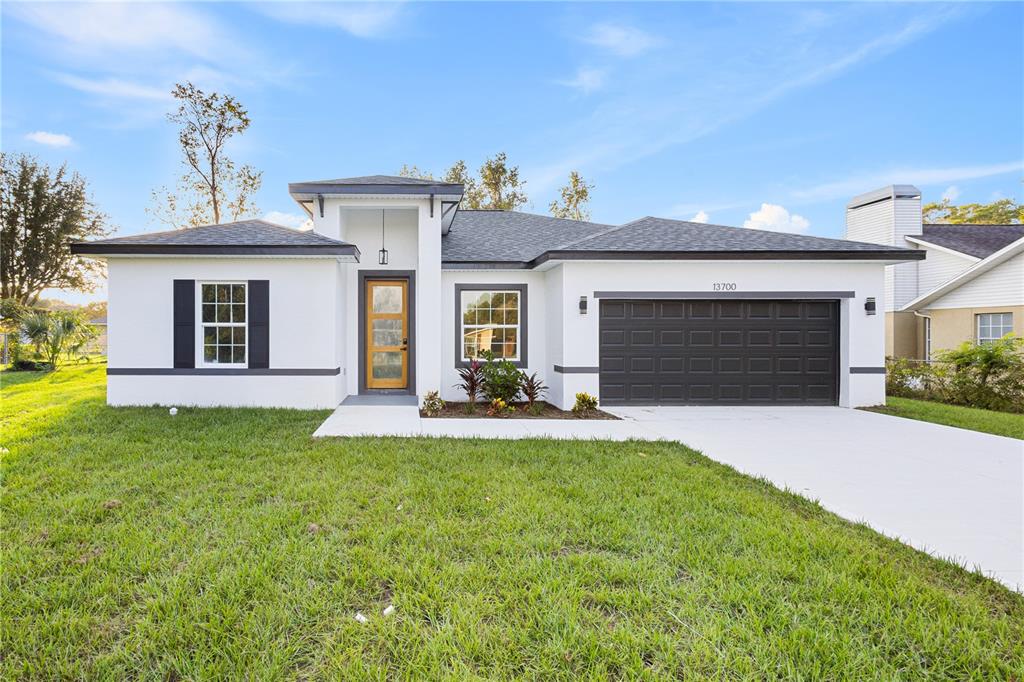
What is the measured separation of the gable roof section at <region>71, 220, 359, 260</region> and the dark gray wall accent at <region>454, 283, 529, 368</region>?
248 centimetres

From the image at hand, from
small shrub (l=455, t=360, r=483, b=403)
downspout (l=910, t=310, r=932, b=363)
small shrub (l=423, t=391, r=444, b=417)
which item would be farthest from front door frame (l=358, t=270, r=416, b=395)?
downspout (l=910, t=310, r=932, b=363)

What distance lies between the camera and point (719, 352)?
9.95 meters

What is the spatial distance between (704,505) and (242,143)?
23871mm

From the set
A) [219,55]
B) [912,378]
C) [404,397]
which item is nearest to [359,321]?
[404,397]

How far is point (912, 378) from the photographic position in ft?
39.7

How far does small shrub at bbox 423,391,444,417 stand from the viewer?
874cm

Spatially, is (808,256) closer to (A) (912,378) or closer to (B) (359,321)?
(A) (912,378)

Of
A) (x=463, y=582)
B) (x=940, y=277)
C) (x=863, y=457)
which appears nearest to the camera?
(x=463, y=582)

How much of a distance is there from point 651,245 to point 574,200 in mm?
15716

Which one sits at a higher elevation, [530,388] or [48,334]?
[48,334]

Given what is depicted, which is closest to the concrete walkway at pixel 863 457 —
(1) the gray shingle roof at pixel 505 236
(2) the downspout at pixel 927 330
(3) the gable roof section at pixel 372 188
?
(1) the gray shingle roof at pixel 505 236

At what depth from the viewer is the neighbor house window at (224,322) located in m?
9.02

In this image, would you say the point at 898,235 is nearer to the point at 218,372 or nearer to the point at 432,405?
the point at 432,405

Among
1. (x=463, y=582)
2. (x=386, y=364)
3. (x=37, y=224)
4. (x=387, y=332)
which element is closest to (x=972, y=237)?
(x=387, y=332)
